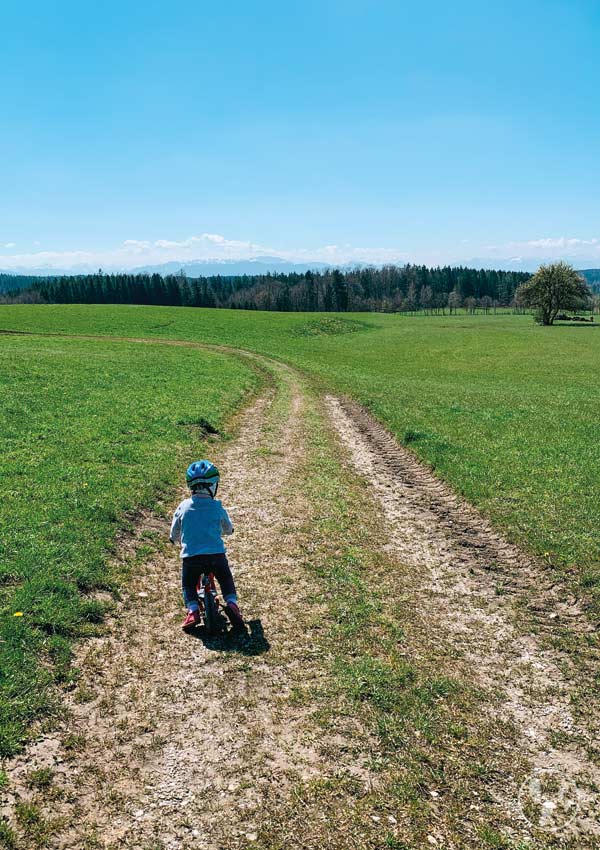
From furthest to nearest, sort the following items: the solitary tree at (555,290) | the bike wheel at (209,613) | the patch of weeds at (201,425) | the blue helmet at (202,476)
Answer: the solitary tree at (555,290)
the patch of weeds at (201,425)
the blue helmet at (202,476)
the bike wheel at (209,613)

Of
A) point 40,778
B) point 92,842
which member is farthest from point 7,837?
point 92,842

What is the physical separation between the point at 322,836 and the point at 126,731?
9.09ft

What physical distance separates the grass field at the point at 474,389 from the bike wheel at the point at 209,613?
738cm

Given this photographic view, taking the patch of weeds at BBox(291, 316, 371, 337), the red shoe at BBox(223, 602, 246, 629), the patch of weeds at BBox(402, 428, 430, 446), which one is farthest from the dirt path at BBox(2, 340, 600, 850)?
the patch of weeds at BBox(291, 316, 371, 337)

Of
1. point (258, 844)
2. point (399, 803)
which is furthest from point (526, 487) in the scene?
point (258, 844)

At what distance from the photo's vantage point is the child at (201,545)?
27.9ft

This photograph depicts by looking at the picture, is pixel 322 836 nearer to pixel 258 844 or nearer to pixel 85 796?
pixel 258 844

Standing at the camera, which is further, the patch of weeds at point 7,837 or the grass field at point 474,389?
the grass field at point 474,389

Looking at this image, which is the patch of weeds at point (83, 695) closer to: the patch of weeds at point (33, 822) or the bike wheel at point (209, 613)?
the patch of weeds at point (33, 822)

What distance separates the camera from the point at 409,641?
27.3 ft

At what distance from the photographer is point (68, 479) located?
14.0m

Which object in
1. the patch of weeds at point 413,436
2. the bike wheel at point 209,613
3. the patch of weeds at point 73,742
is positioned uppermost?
the patch of weeds at point 413,436

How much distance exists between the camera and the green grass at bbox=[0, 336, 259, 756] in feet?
24.5

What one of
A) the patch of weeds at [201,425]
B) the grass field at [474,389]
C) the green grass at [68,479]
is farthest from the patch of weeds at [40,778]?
the patch of weeds at [201,425]
